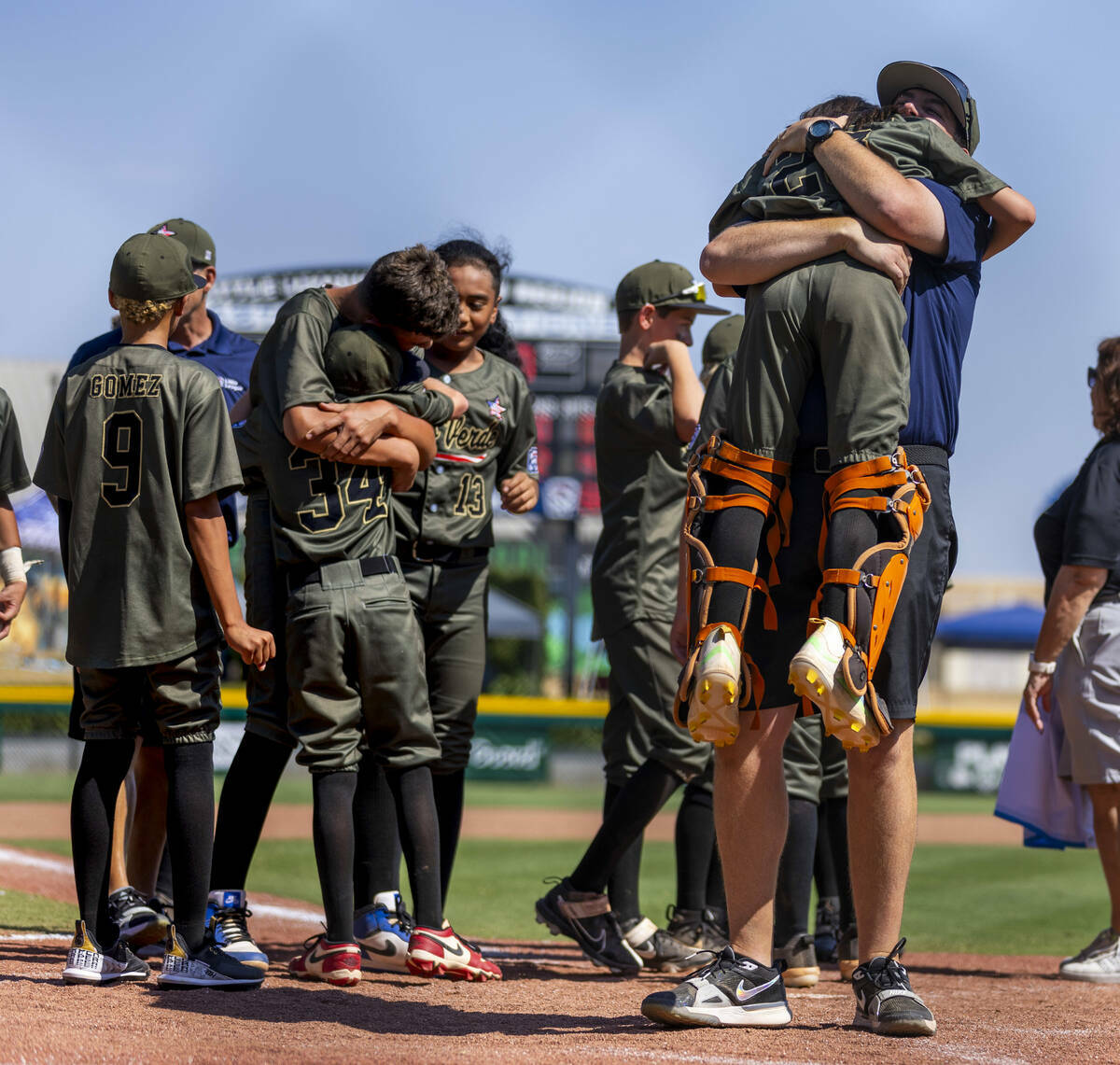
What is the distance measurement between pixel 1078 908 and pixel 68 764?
39.4ft

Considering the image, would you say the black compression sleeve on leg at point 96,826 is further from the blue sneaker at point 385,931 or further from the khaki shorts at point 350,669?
the blue sneaker at point 385,931

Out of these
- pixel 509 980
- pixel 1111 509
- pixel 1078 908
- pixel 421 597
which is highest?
pixel 1111 509

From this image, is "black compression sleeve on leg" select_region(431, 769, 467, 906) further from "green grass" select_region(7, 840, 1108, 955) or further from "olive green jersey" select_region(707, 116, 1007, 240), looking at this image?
"olive green jersey" select_region(707, 116, 1007, 240)

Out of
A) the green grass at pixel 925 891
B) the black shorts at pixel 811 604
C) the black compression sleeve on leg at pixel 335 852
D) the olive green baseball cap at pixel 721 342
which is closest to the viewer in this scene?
the black shorts at pixel 811 604

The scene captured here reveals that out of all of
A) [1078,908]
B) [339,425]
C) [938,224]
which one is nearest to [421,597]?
[339,425]

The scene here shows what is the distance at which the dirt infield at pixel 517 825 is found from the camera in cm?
1043

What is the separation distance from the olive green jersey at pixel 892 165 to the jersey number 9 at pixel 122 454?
5.34ft

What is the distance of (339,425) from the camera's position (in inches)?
148

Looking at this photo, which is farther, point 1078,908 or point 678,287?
point 1078,908

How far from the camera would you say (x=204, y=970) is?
3480 mm

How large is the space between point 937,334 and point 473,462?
5.83ft

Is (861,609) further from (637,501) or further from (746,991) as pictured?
(637,501)

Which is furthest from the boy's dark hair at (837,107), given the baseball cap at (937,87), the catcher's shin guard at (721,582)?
the catcher's shin guard at (721,582)

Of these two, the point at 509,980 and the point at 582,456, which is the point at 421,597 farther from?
the point at 582,456
